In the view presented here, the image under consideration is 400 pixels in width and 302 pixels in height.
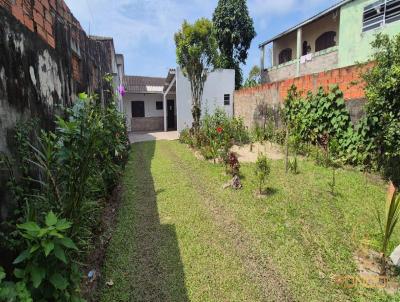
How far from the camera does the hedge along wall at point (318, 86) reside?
6.22 meters

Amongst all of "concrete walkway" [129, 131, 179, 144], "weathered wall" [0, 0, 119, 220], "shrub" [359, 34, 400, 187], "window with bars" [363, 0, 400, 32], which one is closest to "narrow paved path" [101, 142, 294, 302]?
"weathered wall" [0, 0, 119, 220]

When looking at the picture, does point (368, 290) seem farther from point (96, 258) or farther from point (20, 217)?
point (20, 217)

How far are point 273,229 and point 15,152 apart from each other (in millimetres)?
3204

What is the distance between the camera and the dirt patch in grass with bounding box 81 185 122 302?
103 inches

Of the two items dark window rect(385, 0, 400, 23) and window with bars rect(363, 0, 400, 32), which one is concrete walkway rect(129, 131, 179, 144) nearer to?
window with bars rect(363, 0, 400, 32)

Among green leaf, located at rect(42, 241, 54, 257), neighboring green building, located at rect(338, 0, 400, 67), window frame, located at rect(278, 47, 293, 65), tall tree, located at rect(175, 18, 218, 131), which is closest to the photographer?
green leaf, located at rect(42, 241, 54, 257)

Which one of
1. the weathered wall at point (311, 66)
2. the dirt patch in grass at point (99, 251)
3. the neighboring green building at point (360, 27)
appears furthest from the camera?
the weathered wall at point (311, 66)

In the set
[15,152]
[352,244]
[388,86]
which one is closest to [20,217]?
[15,152]

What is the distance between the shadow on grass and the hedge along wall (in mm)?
5065

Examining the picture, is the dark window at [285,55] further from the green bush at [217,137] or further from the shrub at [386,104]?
the shrub at [386,104]

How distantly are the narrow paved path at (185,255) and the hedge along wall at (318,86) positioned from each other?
3850mm

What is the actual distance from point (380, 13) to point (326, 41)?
4.66m

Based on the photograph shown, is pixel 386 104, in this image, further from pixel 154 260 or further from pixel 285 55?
pixel 285 55

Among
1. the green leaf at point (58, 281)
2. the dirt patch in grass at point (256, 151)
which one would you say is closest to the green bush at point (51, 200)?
the green leaf at point (58, 281)
